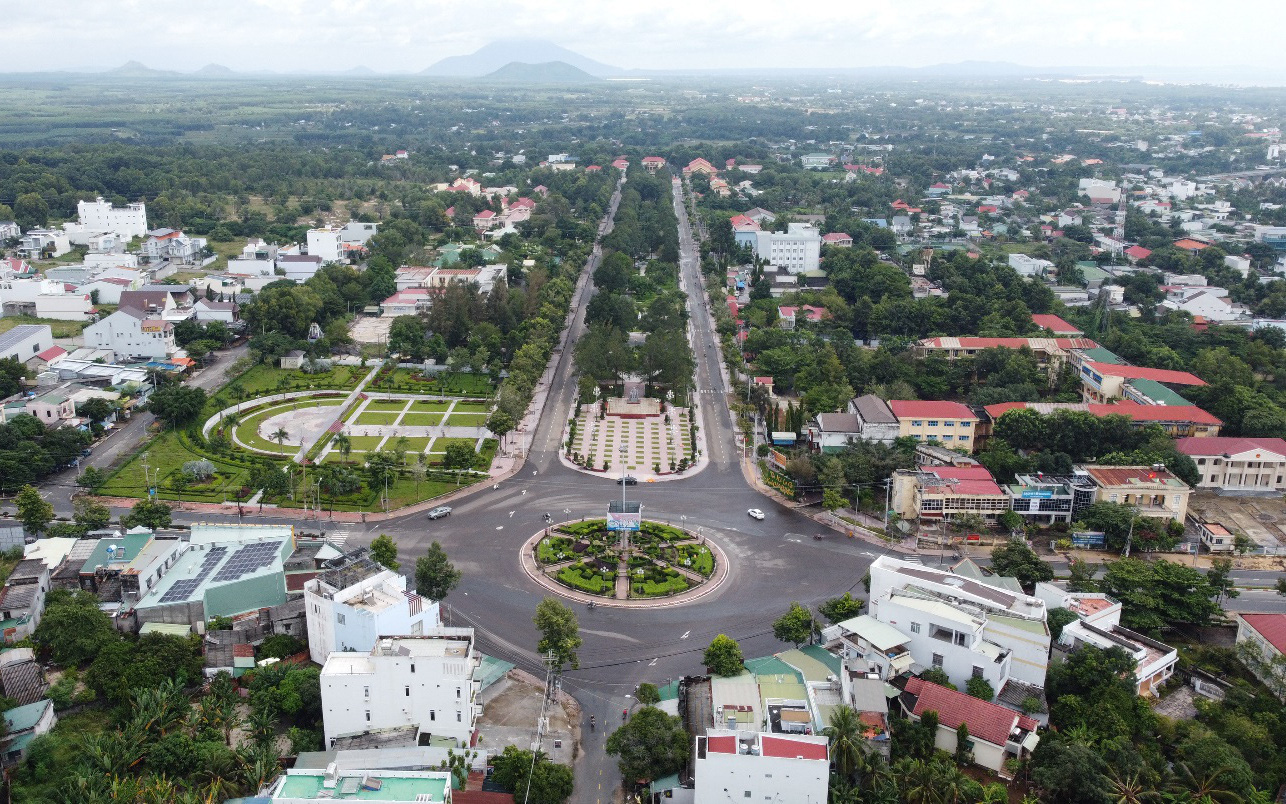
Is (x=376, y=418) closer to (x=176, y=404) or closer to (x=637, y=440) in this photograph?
(x=176, y=404)

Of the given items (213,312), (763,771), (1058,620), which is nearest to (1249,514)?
(1058,620)

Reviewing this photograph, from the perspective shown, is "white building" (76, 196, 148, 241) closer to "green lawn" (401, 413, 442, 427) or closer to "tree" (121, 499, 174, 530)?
"green lawn" (401, 413, 442, 427)

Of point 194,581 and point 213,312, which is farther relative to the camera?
point 213,312

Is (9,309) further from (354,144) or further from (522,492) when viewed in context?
(354,144)

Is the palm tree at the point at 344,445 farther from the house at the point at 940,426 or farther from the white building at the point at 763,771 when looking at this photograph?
the white building at the point at 763,771

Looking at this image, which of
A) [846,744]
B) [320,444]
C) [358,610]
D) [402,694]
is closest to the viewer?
[846,744]

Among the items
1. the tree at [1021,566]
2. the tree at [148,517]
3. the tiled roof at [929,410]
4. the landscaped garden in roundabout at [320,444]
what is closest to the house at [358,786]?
the tree at [148,517]
